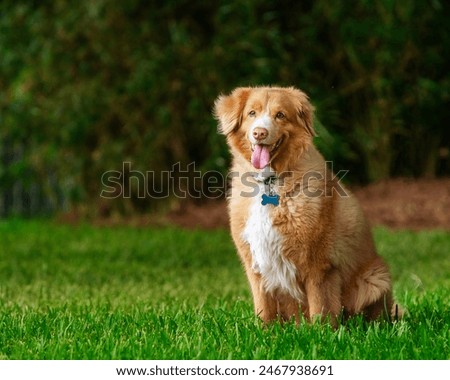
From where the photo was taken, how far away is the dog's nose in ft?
12.0

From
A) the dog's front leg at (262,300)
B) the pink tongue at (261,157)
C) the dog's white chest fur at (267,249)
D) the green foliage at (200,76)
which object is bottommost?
the dog's front leg at (262,300)

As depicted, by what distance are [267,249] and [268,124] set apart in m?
0.56

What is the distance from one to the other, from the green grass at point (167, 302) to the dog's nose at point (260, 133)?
2.81 ft

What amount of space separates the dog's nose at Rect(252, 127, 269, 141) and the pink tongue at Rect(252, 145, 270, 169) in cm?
8

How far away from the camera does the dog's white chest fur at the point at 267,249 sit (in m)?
3.79

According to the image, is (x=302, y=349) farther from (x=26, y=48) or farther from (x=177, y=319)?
(x=26, y=48)

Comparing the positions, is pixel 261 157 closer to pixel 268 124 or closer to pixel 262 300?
pixel 268 124

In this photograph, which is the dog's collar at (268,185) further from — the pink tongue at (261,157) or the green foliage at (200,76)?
the green foliage at (200,76)

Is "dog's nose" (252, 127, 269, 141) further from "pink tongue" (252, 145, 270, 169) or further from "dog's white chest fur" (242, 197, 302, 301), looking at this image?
"dog's white chest fur" (242, 197, 302, 301)

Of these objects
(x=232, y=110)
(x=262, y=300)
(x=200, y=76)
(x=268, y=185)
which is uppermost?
(x=200, y=76)

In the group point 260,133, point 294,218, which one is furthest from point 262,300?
point 260,133

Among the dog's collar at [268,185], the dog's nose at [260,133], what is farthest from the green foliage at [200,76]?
the dog's nose at [260,133]

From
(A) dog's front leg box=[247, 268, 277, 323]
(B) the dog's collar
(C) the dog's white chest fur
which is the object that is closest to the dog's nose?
(B) the dog's collar

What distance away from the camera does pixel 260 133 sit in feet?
12.0
